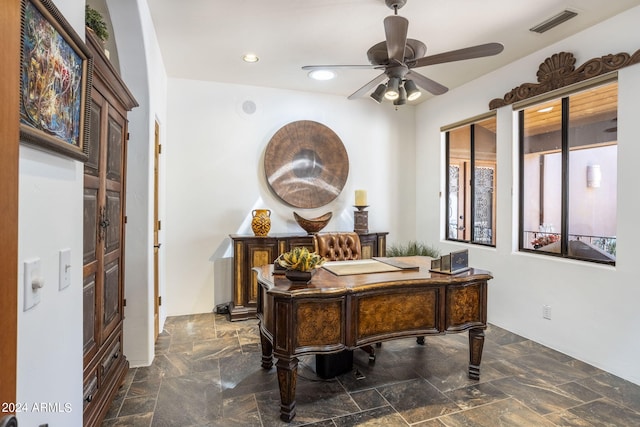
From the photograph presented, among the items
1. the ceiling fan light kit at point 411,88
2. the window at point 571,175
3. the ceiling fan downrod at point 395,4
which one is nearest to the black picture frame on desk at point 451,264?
the ceiling fan light kit at point 411,88

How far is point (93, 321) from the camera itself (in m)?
1.84

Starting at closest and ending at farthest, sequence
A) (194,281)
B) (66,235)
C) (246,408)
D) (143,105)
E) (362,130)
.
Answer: (66,235) < (246,408) < (143,105) < (194,281) < (362,130)

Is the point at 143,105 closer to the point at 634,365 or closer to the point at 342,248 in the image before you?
the point at 342,248

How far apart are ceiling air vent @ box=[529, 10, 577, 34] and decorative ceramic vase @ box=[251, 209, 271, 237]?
3209 mm

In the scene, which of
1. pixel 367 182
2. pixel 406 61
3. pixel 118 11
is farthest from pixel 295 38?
pixel 367 182

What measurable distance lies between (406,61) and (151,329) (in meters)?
2.98

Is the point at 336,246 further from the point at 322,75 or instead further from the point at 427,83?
the point at 322,75

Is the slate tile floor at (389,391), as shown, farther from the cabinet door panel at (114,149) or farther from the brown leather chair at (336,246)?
the cabinet door panel at (114,149)

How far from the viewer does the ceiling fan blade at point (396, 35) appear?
2.00 meters

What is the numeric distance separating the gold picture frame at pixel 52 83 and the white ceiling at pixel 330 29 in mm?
1790

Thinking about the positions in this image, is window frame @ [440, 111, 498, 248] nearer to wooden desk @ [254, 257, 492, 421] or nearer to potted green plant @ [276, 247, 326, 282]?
wooden desk @ [254, 257, 492, 421]

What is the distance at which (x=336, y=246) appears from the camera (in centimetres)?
335

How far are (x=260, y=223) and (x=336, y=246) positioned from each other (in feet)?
3.68

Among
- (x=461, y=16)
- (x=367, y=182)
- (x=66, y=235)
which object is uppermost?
(x=461, y=16)
